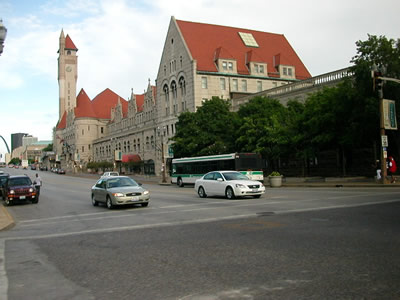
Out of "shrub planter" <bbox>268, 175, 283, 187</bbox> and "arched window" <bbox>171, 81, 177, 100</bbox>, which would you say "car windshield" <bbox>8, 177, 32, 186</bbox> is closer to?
"shrub planter" <bbox>268, 175, 283, 187</bbox>

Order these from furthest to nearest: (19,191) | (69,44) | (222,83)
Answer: (69,44) < (222,83) < (19,191)

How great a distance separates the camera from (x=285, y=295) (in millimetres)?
5539

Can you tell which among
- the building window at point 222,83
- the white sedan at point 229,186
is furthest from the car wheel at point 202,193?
the building window at point 222,83

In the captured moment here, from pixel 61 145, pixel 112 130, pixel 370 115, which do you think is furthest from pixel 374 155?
pixel 61 145

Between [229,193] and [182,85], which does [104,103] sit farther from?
[229,193]

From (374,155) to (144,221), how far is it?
26.0m

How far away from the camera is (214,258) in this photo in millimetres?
7961

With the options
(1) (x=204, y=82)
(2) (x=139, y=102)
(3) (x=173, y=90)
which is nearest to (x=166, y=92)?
(3) (x=173, y=90)

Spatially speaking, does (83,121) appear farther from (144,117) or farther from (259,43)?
(259,43)

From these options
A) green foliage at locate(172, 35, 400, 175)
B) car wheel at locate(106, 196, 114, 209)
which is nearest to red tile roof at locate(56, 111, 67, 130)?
green foliage at locate(172, 35, 400, 175)

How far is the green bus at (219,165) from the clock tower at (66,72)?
377 ft

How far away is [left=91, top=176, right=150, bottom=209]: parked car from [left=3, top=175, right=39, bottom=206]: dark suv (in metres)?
6.26

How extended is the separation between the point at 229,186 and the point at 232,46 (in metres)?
57.3

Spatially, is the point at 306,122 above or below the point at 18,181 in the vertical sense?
above
